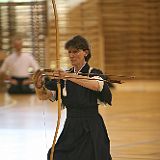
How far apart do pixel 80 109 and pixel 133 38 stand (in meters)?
9.46

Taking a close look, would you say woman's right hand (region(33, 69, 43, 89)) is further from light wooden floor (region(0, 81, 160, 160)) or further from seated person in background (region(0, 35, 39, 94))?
seated person in background (region(0, 35, 39, 94))

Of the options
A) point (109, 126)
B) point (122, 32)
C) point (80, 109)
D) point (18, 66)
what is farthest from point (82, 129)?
point (122, 32)

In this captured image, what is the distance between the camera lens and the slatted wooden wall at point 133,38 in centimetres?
1227

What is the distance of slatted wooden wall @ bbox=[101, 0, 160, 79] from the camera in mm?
12266

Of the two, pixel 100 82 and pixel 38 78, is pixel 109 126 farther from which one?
pixel 38 78

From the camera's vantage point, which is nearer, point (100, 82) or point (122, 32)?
point (100, 82)

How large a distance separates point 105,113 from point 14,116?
1200mm

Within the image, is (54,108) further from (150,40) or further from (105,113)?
(150,40)

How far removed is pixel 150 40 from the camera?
41.0ft

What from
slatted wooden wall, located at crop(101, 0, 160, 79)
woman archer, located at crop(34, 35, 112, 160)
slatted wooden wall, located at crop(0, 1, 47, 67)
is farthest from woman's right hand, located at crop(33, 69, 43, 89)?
slatted wooden wall, located at crop(101, 0, 160, 79)

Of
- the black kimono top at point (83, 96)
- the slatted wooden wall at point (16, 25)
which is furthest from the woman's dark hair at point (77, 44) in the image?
the slatted wooden wall at point (16, 25)

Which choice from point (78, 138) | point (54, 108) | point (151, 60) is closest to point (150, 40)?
point (151, 60)

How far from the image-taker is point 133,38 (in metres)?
12.5

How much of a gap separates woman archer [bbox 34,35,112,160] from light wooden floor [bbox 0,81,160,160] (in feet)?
3.62
